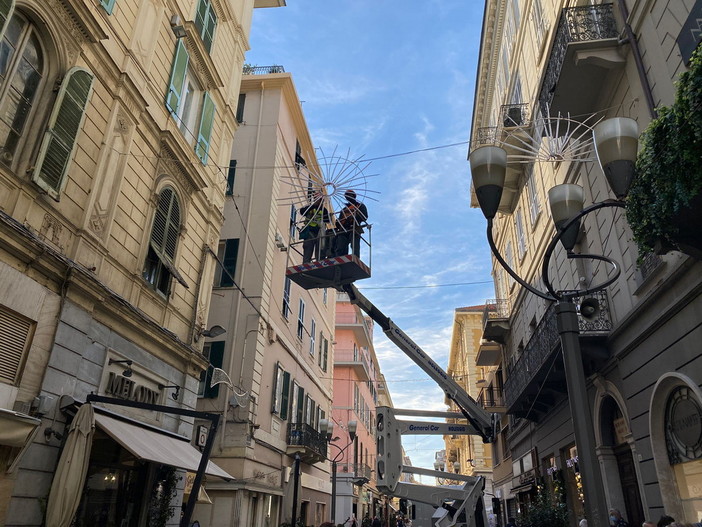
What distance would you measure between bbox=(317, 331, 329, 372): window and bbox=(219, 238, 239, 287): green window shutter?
9.46m

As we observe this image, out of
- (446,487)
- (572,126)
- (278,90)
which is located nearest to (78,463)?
(446,487)

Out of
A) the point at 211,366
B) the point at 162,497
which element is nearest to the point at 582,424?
the point at 162,497

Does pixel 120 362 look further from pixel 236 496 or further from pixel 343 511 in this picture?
pixel 343 511

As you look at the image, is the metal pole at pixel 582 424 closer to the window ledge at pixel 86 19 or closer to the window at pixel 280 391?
the window ledge at pixel 86 19

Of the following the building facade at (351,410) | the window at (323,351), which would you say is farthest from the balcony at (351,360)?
the window at (323,351)

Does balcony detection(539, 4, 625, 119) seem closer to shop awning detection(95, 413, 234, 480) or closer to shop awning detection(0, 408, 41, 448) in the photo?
shop awning detection(95, 413, 234, 480)

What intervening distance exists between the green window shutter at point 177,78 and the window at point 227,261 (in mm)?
7986

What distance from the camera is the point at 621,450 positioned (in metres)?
11.0

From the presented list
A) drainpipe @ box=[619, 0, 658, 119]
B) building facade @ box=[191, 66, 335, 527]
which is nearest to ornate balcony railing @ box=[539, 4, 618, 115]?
drainpipe @ box=[619, 0, 658, 119]

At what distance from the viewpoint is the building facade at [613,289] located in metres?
7.92

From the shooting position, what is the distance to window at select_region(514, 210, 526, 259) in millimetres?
19744

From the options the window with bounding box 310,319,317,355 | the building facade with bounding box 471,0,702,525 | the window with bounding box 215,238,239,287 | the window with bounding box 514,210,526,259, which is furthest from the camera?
the window with bounding box 310,319,317,355

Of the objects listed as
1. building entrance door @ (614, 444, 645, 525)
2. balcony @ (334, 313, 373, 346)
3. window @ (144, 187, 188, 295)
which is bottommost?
building entrance door @ (614, 444, 645, 525)

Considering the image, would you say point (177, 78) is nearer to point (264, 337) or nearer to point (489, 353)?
point (264, 337)
